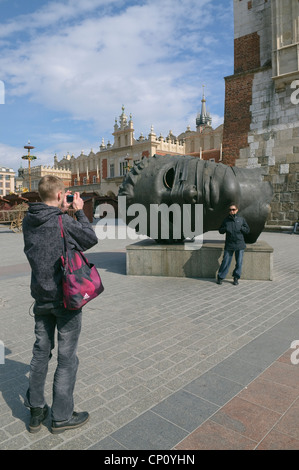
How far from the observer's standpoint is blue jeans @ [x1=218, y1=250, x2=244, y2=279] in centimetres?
625

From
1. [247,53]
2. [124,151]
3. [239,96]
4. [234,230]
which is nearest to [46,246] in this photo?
[234,230]

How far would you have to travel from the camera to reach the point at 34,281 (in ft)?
7.39

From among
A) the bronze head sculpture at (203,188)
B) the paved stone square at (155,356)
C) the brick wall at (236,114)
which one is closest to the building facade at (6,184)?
the brick wall at (236,114)

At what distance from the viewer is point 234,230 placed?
6.14m

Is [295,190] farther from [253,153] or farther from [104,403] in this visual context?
[104,403]

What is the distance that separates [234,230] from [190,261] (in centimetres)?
121

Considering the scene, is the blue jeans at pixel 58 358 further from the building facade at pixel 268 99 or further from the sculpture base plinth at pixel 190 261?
the building facade at pixel 268 99

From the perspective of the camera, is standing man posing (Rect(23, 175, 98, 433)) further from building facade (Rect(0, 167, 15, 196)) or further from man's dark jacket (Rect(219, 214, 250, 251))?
building facade (Rect(0, 167, 15, 196))

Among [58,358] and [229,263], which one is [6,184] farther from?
[58,358]

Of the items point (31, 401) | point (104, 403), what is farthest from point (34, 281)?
point (104, 403)

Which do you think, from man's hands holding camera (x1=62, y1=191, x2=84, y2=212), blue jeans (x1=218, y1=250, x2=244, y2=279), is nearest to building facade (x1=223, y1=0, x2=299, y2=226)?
blue jeans (x1=218, y1=250, x2=244, y2=279)

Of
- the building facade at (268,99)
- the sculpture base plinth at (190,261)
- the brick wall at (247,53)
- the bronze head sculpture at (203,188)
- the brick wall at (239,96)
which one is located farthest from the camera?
the brick wall at (239,96)

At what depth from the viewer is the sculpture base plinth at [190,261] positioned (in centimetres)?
655

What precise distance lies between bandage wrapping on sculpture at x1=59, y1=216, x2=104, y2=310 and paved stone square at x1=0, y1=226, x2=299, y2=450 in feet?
3.00
